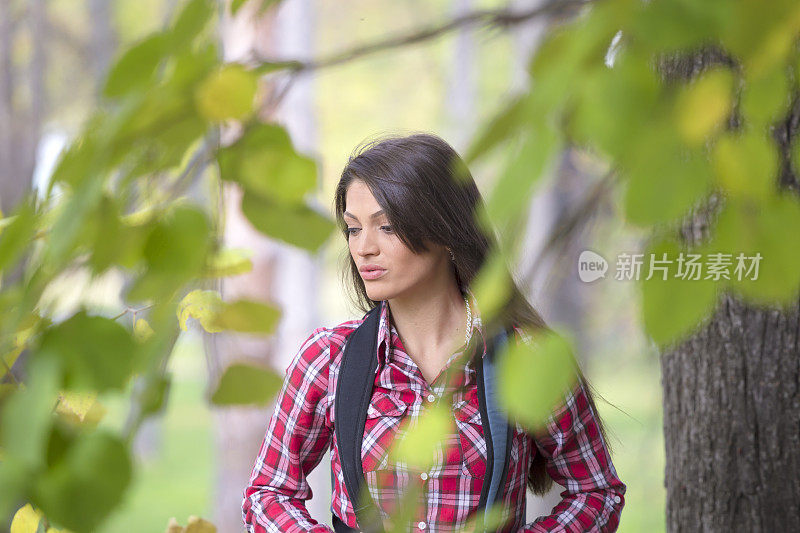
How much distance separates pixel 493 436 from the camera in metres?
1.29

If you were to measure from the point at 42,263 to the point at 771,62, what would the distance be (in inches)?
13.1

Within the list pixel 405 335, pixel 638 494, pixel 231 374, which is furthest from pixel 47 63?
pixel 231 374

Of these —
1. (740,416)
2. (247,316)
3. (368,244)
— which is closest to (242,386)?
(247,316)

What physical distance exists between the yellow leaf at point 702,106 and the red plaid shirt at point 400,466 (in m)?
0.99

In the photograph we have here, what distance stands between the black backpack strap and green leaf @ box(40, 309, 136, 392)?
91 cm

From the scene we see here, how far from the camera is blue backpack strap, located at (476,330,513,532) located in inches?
50.5

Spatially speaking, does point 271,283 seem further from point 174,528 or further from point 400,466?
point 400,466

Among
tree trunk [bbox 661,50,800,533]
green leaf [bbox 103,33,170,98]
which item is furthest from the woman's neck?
green leaf [bbox 103,33,170,98]

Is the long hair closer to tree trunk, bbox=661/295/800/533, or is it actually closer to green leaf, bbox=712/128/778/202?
tree trunk, bbox=661/295/800/533

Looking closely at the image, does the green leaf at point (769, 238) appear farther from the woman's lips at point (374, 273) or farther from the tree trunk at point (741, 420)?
the tree trunk at point (741, 420)

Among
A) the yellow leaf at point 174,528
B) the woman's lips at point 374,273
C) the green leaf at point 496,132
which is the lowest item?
the yellow leaf at point 174,528

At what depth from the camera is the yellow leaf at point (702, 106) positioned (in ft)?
1.04

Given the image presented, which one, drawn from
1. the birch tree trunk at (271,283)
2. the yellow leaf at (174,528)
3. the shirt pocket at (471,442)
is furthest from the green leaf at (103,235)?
the birch tree trunk at (271,283)

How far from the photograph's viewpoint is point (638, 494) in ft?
28.2
